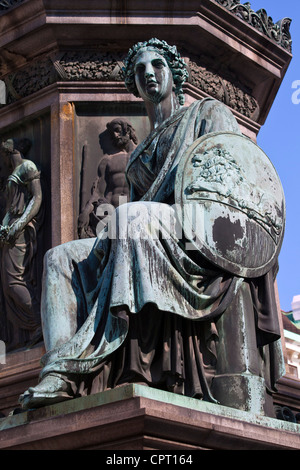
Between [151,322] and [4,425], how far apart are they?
106cm

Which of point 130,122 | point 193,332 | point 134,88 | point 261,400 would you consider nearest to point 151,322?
point 193,332

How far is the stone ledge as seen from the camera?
5.83m

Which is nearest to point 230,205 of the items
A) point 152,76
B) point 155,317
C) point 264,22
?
point 155,317

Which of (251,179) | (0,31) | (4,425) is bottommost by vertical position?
(4,425)

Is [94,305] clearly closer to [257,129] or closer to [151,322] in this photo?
[151,322]

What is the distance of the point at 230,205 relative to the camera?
6.96m

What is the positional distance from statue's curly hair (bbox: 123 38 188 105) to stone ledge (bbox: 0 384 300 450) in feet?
8.93

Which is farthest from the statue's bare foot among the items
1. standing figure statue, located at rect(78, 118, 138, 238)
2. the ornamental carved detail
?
the ornamental carved detail

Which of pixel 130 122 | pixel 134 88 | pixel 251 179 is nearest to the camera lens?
pixel 251 179

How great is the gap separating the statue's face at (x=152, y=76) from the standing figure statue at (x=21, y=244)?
6.56 feet

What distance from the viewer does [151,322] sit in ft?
21.9

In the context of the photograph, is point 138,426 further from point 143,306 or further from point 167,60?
point 167,60

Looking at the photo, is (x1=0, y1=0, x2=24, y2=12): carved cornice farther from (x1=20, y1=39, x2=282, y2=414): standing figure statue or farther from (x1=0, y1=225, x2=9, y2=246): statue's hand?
(x1=20, y1=39, x2=282, y2=414): standing figure statue

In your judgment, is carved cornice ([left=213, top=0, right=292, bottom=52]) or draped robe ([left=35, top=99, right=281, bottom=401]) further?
carved cornice ([left=213, top=0, right=292, bottom=52])
